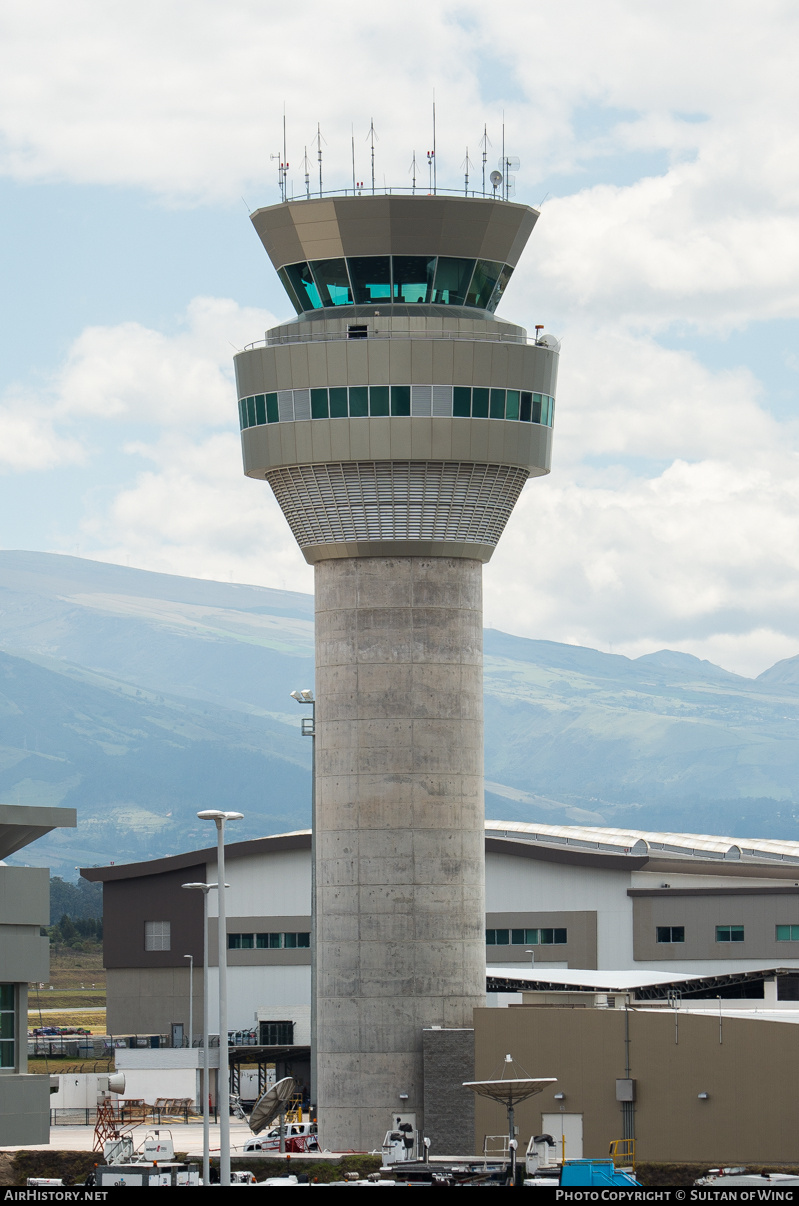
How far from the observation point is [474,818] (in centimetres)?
6238

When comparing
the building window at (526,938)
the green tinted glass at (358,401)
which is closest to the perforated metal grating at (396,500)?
the green tinted glass at (358,401)

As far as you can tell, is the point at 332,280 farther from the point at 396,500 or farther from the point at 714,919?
the point at 714,919

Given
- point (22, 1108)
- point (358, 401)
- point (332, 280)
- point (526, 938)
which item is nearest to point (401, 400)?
point (358, 401)

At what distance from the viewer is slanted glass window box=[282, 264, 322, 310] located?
6475cm

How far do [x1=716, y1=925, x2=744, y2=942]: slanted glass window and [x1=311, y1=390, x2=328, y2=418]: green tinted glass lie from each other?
38.7m

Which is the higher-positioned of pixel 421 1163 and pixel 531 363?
pixel 531 363

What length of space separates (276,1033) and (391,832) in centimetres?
3431

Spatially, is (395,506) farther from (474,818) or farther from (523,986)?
(523,986)

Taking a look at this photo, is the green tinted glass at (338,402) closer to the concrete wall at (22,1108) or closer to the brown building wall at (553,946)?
the concrete wall at (22,1108)

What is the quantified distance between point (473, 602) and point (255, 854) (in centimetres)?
3797

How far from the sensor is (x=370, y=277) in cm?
6388
